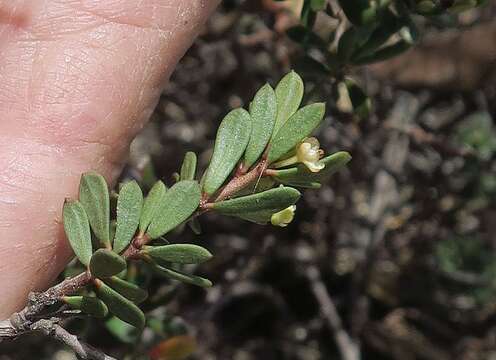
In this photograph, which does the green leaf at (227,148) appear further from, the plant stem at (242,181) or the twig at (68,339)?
the twig at (68,339)

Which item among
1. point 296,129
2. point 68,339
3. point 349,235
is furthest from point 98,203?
point 349,235

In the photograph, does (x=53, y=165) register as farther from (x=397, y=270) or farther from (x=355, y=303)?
(x=397, y=270)

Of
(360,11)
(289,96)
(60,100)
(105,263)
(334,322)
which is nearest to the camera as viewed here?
(105,263)

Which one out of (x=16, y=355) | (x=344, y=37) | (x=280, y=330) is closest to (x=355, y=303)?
(x=280, y=330)

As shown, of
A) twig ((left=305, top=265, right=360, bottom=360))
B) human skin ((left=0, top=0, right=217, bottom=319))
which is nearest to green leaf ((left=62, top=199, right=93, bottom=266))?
human skin ((left=0, top=0, right=217, bottom=319))

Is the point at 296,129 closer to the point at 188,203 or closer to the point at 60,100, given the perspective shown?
the point at 188,203

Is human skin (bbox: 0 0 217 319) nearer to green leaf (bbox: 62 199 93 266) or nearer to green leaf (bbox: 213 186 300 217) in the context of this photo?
green leaf (bbox: 62 199 93 266)
